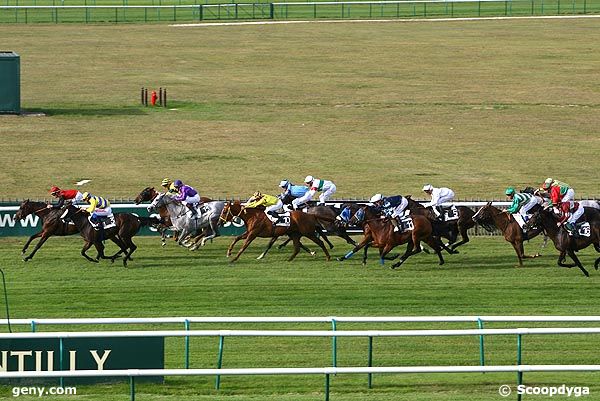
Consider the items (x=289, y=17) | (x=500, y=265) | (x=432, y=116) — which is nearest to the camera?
(x=500, y=265)

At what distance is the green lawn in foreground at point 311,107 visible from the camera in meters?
37.9

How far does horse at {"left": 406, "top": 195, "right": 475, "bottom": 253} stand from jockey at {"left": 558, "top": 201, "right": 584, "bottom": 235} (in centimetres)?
207

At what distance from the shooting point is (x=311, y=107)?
49.5m

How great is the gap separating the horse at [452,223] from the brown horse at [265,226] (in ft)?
6.60

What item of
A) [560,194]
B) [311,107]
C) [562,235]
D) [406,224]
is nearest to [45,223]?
[406,224]

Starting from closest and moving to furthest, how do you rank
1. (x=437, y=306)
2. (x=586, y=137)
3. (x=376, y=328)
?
(x=376, y=328) → (x=437, y=306) → (x=586, y=137)

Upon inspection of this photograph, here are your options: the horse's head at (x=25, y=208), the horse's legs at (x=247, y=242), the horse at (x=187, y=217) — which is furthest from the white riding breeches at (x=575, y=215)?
the horse's head at (x=25, y=208)

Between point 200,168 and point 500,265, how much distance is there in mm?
13879

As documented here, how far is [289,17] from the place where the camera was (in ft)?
246

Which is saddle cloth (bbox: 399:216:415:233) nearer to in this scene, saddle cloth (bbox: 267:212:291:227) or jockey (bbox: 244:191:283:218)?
saddle cloth (bbox: 267:212:291:227)

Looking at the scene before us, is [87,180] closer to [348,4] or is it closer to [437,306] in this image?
[437,306]

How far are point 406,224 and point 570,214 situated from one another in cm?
315

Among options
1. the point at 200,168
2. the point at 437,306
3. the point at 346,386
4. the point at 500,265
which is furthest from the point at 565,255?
the point at 200,168

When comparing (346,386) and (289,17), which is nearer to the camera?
(346,386)
